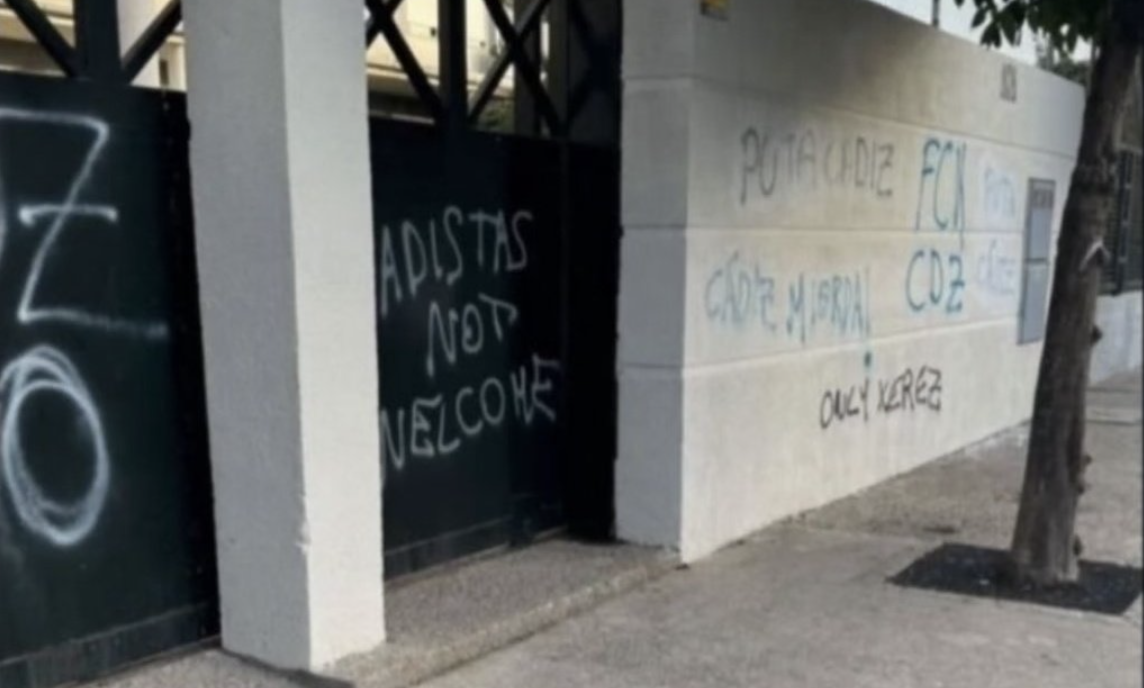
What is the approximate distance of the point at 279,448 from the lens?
3.59 metres

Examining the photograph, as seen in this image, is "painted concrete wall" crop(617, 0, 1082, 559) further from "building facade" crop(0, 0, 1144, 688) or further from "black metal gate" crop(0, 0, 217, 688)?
"black metal gate" crop(0, 0, 217, 688)

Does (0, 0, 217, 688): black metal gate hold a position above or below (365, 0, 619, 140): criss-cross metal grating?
below

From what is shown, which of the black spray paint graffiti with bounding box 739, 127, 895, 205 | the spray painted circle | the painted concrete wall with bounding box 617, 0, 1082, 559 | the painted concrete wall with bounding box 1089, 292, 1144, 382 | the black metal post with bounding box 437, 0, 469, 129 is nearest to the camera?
the spray painted circle

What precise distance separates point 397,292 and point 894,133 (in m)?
3.74

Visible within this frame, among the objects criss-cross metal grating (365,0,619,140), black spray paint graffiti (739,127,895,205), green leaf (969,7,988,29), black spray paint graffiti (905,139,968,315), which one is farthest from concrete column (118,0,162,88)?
black spray paint graffiti (905,139,968,315)

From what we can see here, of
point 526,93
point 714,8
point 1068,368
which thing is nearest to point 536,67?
point 526,93

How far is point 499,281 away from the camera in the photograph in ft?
16.3

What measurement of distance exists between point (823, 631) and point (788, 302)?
1991 mm

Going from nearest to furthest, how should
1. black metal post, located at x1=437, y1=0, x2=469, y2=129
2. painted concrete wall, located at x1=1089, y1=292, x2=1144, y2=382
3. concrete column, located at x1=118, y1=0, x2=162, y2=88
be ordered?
1. concrete column, located at x1=118, y1=0, x2=162, y2=88
2. black metal post, located at x1=437, y1=0, x2=469, y2=129
3. painted concrete wall, located at x1=1089, y1=292, x2=1144, y2=382

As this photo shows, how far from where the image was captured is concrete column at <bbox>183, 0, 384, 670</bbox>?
3.52 metres

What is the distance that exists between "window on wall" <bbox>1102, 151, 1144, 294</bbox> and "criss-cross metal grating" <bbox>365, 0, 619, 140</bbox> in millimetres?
7819

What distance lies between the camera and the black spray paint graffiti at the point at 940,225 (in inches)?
291

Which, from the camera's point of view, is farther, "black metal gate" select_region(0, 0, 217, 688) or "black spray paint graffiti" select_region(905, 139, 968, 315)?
"black spray paint graffiti" select_region(905, 139, 968, 315)

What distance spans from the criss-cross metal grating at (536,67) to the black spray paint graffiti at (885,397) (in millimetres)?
2169
